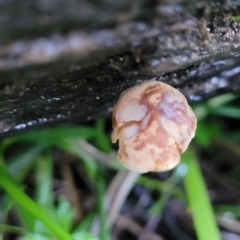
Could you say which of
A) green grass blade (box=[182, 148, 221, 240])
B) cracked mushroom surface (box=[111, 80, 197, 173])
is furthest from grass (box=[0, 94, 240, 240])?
cracked mushroom surface (box=[111, 80, 197, 173])

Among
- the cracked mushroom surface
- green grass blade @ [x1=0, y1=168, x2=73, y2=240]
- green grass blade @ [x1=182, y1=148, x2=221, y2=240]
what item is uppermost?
the cracked mushroom surface

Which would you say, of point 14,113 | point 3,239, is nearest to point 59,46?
point 14,113

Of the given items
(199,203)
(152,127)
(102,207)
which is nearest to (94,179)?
(102,207)

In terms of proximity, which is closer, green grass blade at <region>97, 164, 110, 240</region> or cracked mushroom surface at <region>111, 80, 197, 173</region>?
cracked mushroom surface at <region>111, 80, 197, 173</region>

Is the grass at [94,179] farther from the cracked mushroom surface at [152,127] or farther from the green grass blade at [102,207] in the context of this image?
the cracked mushroom surface at [152,127]

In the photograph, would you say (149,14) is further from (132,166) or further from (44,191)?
(44,191)

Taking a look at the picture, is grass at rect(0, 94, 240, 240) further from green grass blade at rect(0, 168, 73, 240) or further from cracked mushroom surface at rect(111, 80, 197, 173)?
cracked mushroom surface at rect(111, 80, 197, 173)

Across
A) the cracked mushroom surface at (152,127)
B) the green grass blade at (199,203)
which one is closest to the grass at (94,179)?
the green grass blade at (199,203)
